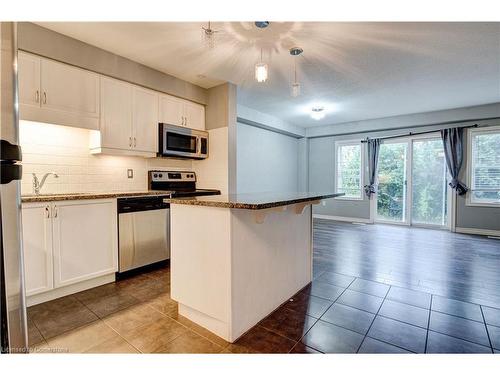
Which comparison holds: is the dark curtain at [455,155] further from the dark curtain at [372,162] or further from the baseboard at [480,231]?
the dark curtain at [372,162]

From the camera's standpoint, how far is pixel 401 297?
2289 mm

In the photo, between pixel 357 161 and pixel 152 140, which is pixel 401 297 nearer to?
pixel 152 140

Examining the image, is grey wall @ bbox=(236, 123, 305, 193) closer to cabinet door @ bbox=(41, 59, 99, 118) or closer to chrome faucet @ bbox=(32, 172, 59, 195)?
cabinet door @ bbox=(41, 59, 99, 118)

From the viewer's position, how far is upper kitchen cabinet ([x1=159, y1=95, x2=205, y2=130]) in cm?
344

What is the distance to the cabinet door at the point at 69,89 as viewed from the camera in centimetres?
240

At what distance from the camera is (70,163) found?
9.29 ft

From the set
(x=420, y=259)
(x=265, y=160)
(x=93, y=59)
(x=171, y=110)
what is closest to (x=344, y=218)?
(x=265, y=160)

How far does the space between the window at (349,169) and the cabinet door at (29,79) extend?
617 centimetres

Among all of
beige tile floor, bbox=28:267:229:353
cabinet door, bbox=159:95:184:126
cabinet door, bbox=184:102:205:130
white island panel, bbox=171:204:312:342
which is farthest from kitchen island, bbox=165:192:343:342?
cabinet door, bbox=184:102:205:130

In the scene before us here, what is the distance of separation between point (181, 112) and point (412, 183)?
205 inches

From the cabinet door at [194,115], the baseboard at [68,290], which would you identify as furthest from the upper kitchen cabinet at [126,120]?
the baseboard at [68,290]

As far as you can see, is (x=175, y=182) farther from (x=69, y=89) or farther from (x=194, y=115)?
(x=69, y=89)
